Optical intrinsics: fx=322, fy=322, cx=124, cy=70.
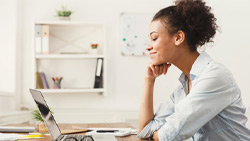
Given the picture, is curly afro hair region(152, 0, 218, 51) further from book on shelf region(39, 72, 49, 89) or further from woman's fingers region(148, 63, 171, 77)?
book on shelf region(39, 72, 49, 89)

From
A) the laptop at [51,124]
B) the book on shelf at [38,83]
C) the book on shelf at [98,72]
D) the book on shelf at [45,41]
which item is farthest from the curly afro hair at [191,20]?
the book on shelf at [38,83]

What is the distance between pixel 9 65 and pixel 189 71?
2.44m

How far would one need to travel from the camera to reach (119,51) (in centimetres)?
367

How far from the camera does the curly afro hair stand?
4.21 feet

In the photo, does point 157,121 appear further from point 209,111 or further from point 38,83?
point 38,83

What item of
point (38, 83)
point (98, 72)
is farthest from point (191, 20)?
point (38, 83)

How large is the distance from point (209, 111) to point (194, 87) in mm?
103

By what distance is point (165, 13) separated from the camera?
1.33 metres

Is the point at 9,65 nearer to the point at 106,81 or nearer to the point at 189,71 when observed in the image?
the point at 106,81

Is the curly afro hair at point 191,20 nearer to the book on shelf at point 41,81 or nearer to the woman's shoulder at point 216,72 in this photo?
the woman's shoulder at point 216,72

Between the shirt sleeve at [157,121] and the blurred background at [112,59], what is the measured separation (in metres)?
1.89

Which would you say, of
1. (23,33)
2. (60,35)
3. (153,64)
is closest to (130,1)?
(60,35)

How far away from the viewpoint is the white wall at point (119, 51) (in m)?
3.59

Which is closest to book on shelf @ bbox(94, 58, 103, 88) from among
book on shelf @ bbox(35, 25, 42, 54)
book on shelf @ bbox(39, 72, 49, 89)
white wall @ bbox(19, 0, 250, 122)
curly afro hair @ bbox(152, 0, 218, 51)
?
white wall @ bbox(19, 0, 250, 122)
